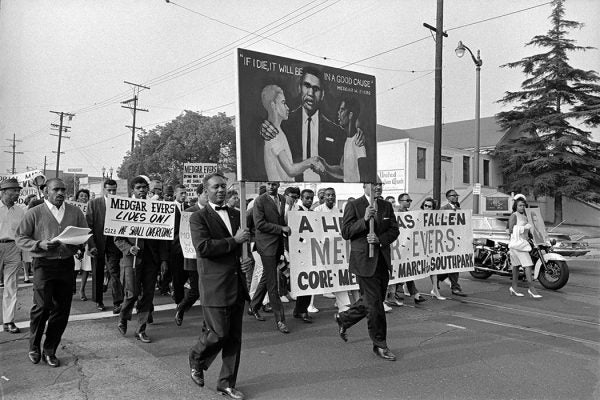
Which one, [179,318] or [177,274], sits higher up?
[177,274]

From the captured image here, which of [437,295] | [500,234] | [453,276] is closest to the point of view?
[437,295]

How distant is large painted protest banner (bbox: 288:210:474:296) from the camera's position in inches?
286

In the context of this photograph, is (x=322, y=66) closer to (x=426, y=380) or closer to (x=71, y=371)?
(x=426, y=380)

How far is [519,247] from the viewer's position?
368 inches

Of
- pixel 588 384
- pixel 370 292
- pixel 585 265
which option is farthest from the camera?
pixel 585 265

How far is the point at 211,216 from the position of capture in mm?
4395

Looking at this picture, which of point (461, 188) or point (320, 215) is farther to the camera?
point (461, 188)

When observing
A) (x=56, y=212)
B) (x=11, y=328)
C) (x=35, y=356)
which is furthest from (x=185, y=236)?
(x=35, y=356)

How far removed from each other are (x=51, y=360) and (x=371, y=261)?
3411mm

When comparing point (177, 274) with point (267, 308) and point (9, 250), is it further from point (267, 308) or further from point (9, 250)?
point (9, 250)

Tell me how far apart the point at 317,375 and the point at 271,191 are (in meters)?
3.01

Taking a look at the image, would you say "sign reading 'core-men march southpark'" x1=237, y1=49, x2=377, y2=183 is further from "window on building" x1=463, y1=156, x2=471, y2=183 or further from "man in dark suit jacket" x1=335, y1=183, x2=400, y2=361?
"window on building" x1=463, y1=156, x2=471, y2=183

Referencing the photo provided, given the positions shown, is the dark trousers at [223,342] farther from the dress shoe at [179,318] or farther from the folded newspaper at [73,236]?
the dress shoe at [179,318]

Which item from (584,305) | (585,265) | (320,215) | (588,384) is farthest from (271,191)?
(585,265)
